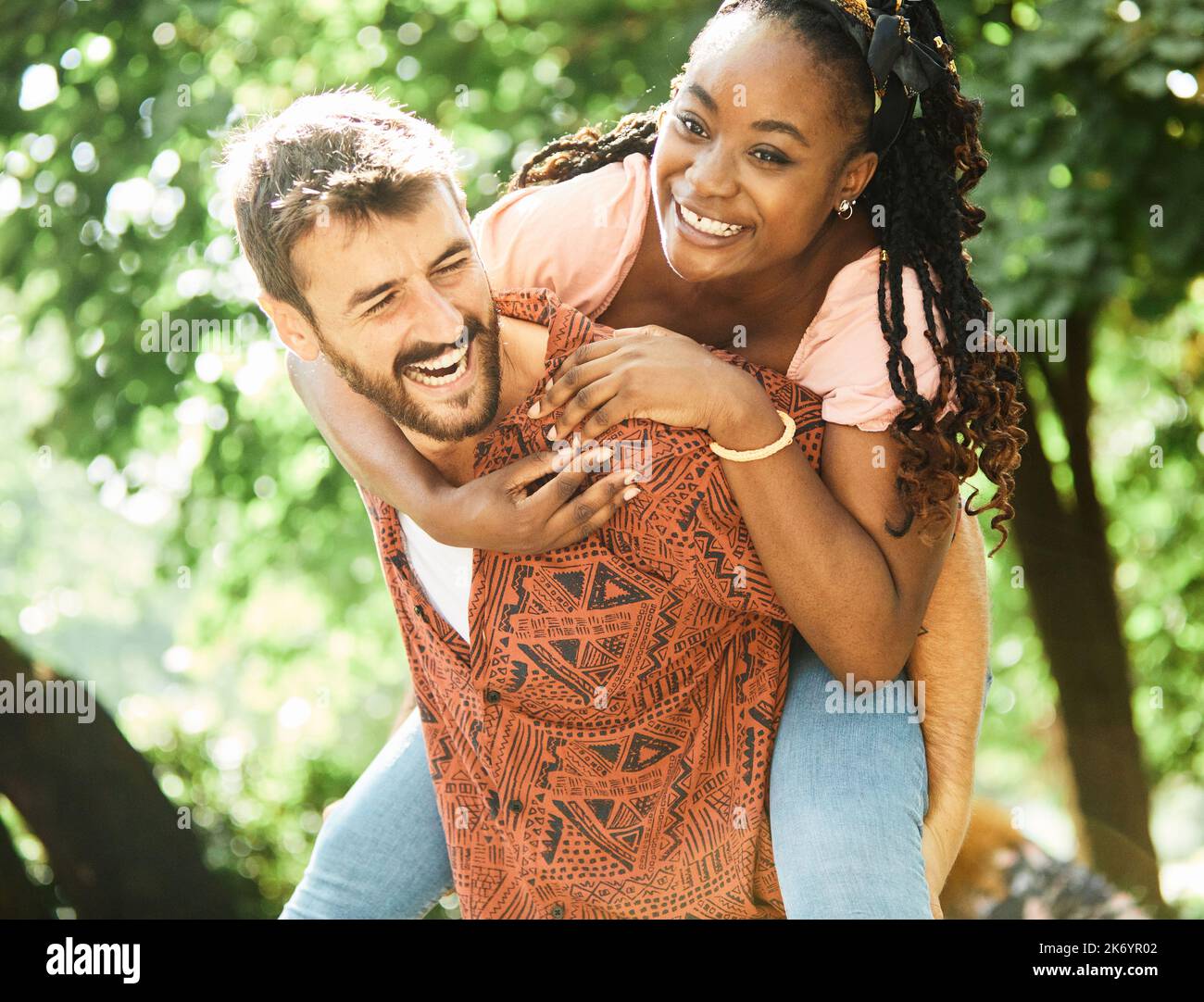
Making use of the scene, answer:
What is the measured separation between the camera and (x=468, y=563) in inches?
98.3

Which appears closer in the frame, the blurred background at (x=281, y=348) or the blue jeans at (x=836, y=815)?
the blue jeans at (x=836, y=815)

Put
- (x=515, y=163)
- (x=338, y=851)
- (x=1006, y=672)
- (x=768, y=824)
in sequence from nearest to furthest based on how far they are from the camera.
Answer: (x=768, y=824) < (x=338, y=851) < (x=515, y=163) < (x=1006, y=672)

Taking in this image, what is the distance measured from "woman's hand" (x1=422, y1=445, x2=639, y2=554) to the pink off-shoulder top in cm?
44

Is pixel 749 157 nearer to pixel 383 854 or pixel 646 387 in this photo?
pixel 646 387

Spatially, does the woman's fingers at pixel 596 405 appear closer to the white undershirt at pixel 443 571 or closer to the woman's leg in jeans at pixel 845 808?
the white undershirt at pixel 443 571

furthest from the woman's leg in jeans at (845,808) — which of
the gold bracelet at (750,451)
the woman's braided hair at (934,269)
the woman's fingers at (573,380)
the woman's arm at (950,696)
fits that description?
the woman's fingers at (573,380)

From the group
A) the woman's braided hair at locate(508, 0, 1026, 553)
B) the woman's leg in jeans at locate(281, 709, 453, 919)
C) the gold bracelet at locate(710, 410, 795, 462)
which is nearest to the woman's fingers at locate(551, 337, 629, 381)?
the gold bracelet at locate(710, 410, 795, 462)

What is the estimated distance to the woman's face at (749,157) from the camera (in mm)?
2461

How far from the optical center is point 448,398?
2.36 m

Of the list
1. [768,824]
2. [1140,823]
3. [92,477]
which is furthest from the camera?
[1140,823]
